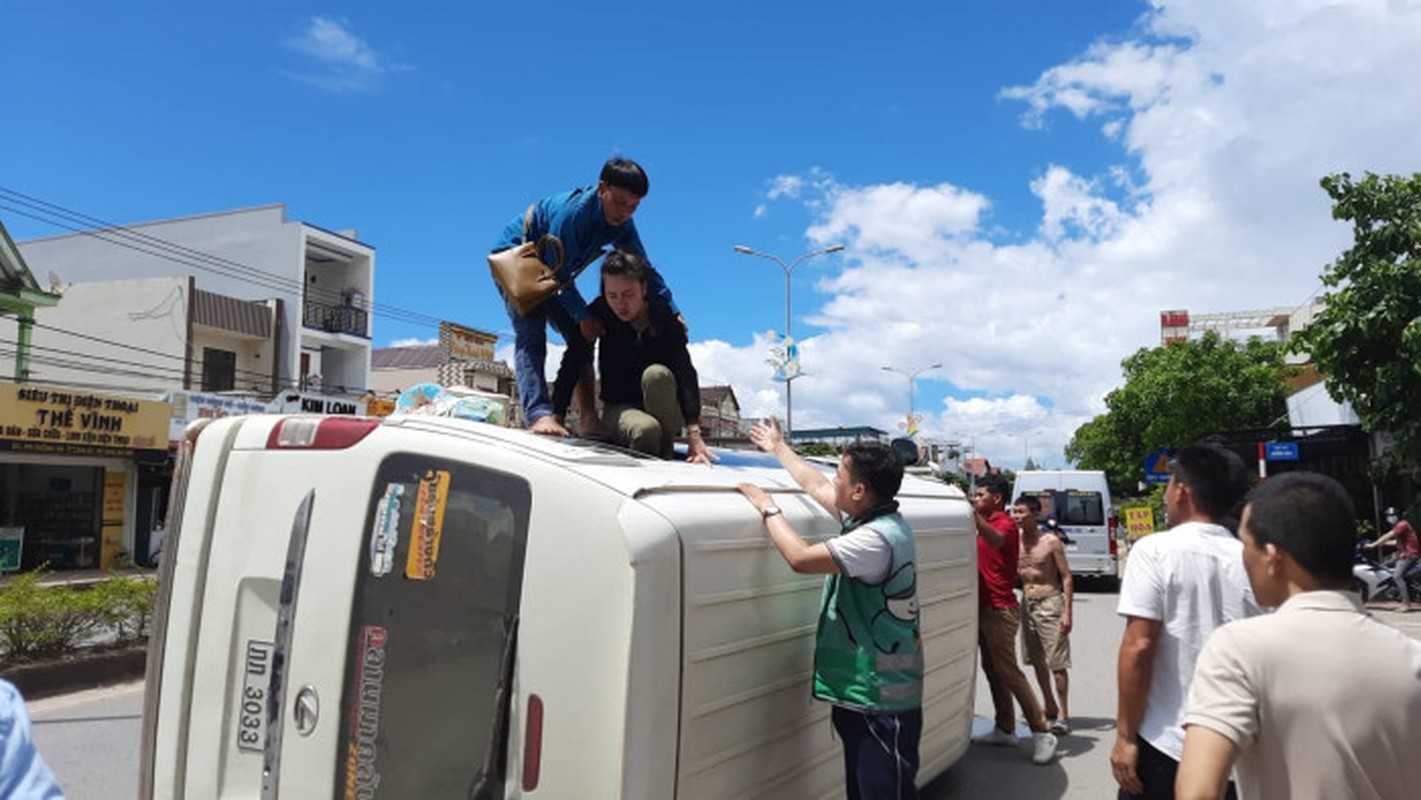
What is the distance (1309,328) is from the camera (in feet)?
48.5

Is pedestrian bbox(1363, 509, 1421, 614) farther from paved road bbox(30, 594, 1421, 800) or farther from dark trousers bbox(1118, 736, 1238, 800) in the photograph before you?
dark trousers bbox(1118, 736, 1238, 800)

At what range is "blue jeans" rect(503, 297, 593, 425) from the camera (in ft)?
13.1

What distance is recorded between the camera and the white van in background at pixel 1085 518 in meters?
18.4

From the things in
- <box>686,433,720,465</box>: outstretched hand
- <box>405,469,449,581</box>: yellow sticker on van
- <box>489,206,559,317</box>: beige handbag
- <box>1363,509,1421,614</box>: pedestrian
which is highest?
<box>489,206,559,317</box>: beige handbag

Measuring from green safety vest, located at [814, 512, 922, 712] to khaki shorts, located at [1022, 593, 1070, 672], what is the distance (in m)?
4.30

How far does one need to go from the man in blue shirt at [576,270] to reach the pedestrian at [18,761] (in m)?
2.37

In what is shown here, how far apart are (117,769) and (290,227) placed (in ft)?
95.1

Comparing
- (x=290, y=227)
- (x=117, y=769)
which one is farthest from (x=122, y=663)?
(x=290, y=227)

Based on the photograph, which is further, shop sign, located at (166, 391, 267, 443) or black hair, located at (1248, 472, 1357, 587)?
shop sign, located at (166, 391, 267, 443)

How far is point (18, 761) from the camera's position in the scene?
4.78 feet

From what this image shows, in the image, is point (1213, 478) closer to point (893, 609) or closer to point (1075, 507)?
point (893, 609)

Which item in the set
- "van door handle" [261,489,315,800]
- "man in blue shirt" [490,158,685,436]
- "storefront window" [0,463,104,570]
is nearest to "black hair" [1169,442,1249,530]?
"man in blue shirt" [490,158,685,436]

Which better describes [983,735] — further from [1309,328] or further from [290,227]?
[290,227]

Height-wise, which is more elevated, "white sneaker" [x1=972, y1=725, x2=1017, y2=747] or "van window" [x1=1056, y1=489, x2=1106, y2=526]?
Answer: "van window" [x1=1056, y1=489, x2=1106, y2=526]
